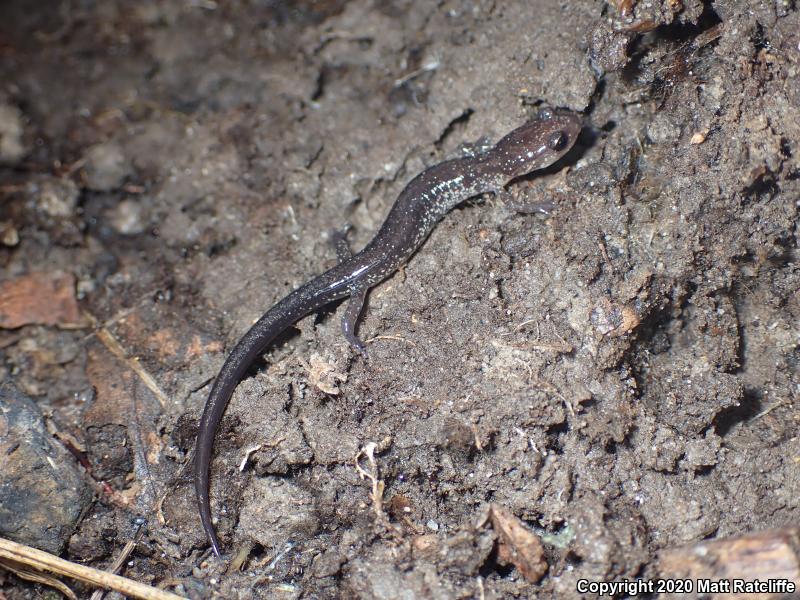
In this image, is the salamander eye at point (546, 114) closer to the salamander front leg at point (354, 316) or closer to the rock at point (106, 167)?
the salamander front leg at point (354, 316)

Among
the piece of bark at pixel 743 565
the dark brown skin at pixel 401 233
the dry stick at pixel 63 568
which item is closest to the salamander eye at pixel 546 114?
the dark brown skin at pixel 401 233

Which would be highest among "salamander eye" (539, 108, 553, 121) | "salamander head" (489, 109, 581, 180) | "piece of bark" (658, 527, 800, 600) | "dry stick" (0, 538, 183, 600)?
"salamander eye" (539, 108, 553, 121)

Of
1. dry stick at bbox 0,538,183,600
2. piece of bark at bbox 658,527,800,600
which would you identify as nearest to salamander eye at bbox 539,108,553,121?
piece of bark at bbox 658,527,800,600

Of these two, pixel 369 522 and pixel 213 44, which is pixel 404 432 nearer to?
pixel 369 522

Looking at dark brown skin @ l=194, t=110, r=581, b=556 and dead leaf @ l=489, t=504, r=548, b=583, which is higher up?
dark brown skin @ l=194, t=110, r=581, b=556

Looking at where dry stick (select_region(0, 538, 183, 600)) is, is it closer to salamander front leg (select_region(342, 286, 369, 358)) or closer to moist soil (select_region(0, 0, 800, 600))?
moist soil (select_region(0, 0, 800, 600))

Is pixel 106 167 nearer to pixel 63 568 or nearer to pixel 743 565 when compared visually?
pixel 63 568

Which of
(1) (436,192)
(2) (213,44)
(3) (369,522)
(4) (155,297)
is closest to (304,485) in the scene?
(3) (369,522)
